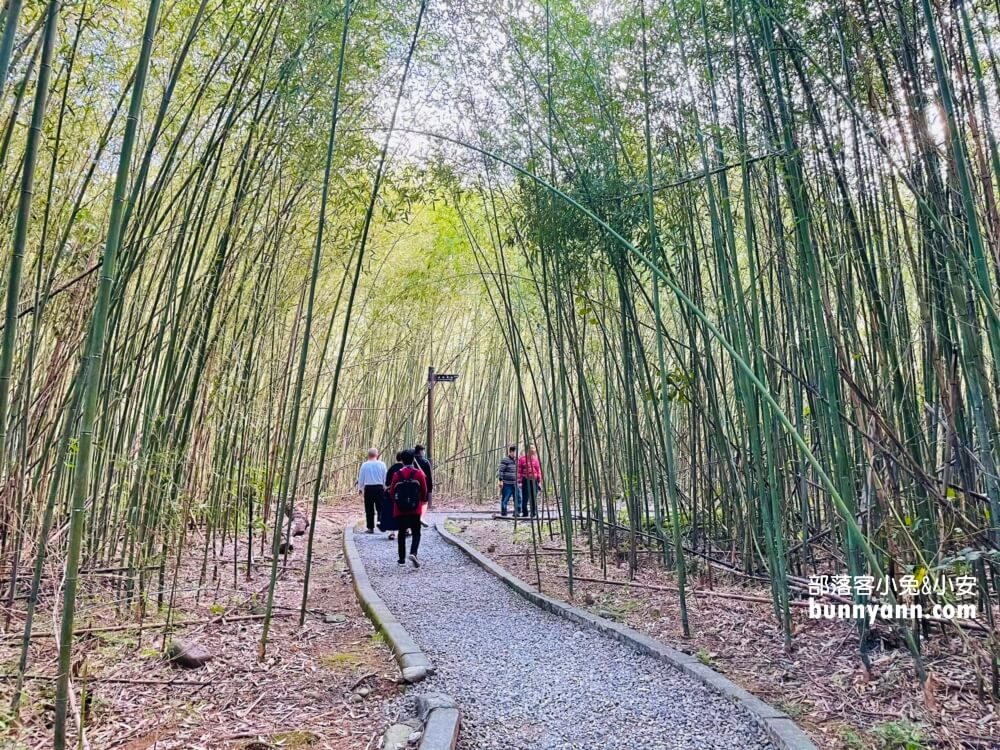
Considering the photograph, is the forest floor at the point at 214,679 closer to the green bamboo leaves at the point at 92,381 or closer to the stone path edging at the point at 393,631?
the stone path edging at the point at 393,631

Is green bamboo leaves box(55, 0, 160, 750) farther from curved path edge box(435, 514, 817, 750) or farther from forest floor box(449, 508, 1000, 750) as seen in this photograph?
forest floor box(449, 508, 1000, 750)

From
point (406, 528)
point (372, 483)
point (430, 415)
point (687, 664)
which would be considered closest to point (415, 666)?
point (687, 664)

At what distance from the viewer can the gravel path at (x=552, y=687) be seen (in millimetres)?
1953

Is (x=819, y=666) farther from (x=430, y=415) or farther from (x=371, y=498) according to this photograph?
(x=430, y=415)

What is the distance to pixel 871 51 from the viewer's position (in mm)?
2307

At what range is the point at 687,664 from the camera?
2.46m

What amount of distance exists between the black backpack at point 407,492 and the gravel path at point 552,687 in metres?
0.86

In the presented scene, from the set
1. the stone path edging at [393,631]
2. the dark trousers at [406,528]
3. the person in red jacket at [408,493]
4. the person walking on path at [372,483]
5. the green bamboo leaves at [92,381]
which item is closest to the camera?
the green bamboo leaves at [92,381]

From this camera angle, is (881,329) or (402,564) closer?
(881,329)

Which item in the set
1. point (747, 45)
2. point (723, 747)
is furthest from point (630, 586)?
point (747, 45)

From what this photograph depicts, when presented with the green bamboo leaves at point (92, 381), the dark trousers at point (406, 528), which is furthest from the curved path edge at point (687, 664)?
the green bamboo leaves at point (92, 381)

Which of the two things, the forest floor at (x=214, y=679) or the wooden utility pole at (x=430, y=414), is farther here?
the wooden utility pole at (x=430, y=414)

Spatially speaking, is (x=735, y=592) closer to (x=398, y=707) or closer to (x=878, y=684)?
(x=878, y=684)

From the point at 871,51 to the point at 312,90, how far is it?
2340 mm
